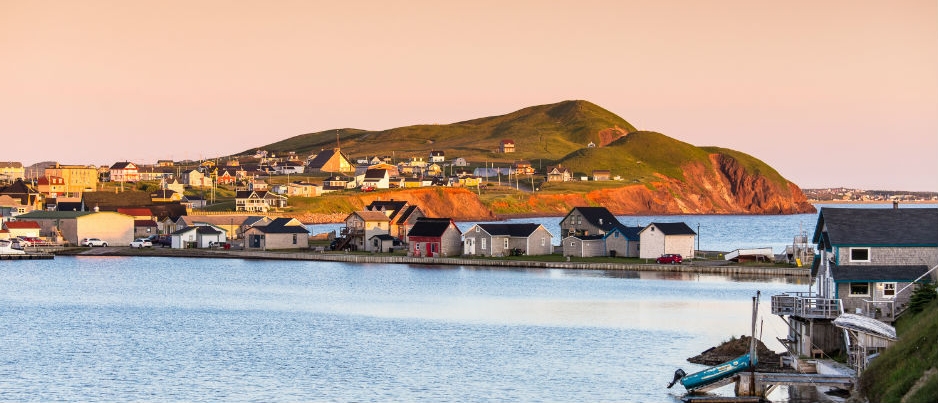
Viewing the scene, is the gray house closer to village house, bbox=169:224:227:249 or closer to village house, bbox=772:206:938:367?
village house, bbox=169:224:227:249

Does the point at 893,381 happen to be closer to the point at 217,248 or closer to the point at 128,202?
the point at 217,248

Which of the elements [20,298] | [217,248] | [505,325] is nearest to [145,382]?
[505,325]

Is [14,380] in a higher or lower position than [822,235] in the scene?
lower

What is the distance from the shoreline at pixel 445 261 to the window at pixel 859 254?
3855 centimetres

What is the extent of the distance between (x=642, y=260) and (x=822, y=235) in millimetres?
46051

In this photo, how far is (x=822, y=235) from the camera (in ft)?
131

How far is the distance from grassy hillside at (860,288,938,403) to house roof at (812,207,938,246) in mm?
6445

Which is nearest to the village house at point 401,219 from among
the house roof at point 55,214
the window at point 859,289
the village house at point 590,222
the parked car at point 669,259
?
the village house at point 590,222

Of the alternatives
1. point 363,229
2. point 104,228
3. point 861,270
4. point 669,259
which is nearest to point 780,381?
point 861,270

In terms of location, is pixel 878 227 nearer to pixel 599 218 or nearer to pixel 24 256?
pixel 599 218

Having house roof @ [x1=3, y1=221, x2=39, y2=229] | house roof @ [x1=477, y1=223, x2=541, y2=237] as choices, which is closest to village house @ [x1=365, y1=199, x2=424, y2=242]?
house roof @ [x1=477, y1=223, x2=541, y2=237]

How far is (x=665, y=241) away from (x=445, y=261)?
54.4 feet

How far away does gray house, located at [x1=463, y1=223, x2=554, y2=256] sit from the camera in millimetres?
91562

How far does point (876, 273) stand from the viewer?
3675 cm
